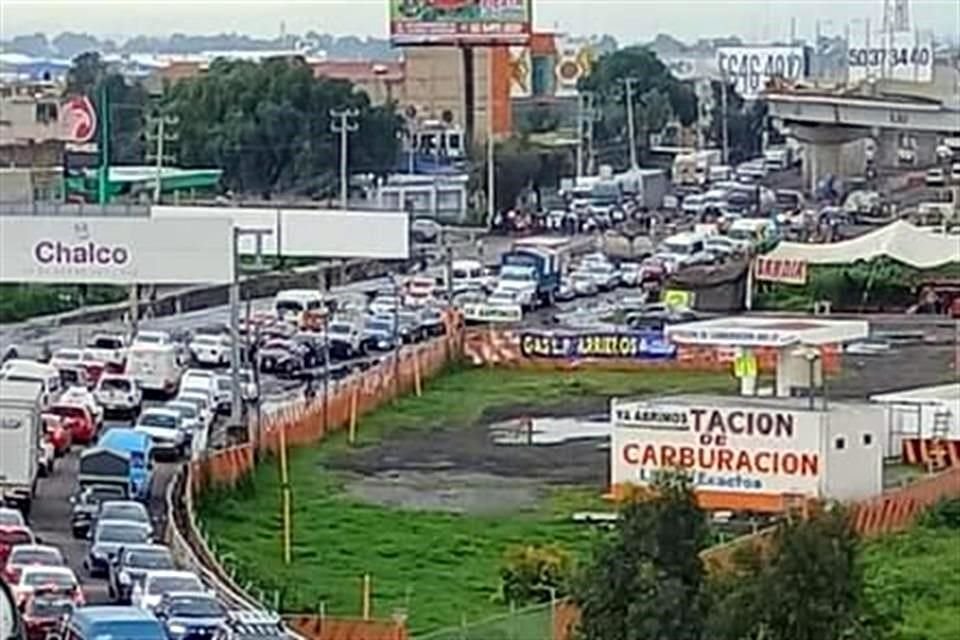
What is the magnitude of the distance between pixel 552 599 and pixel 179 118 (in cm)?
4557

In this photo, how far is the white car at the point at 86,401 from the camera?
2722cm

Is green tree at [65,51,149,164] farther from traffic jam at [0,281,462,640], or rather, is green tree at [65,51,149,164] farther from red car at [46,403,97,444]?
red car at [46,403,97,444]

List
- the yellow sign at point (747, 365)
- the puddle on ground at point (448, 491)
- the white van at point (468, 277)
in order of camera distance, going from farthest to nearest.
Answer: the white van at point (468, 277) < the yellow sign at point (747, 365) < the puddle on ground at point (448, 491)

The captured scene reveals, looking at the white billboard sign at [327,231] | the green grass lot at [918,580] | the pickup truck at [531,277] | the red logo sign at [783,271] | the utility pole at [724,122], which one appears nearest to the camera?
the green grass lot at [918,580]

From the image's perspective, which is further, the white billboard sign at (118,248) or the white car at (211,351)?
the white car at (211,351)

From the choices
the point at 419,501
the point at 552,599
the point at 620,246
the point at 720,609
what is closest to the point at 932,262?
the point at 620,246

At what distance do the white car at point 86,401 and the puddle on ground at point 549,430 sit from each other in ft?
11.9

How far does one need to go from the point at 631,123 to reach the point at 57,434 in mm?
54878

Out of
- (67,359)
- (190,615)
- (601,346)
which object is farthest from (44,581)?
(601,346)

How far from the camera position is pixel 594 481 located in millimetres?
25109

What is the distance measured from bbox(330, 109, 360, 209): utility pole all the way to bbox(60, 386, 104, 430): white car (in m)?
28.9

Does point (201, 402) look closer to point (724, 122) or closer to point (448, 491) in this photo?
point (448, 491)

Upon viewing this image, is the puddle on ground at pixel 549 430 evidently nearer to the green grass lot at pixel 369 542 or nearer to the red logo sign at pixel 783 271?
the green grass lot at pixel 369 542

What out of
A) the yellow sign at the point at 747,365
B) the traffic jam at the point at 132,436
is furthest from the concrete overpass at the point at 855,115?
the yellow sign at the point at 747,365
